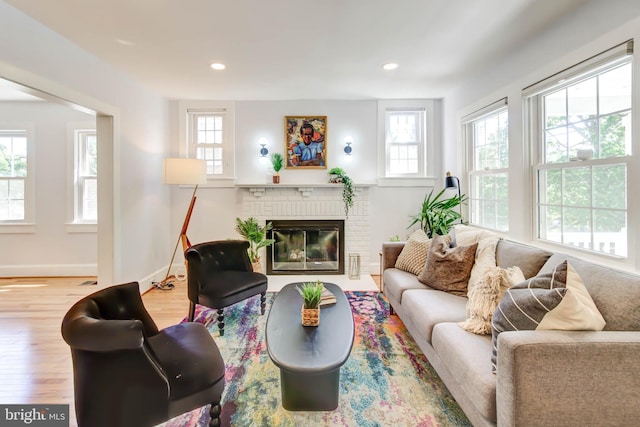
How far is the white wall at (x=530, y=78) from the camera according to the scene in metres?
1.69

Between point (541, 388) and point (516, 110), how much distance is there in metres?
2.40

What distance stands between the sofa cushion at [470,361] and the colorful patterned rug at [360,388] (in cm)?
30

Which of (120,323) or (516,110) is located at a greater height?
(516,110)

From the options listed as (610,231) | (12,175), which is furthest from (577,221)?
(12,175)

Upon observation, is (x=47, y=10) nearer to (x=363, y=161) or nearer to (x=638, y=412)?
(x=363, y=161)

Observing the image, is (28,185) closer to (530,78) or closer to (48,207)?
(48,207)

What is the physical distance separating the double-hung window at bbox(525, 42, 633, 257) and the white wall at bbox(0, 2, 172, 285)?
397 cm

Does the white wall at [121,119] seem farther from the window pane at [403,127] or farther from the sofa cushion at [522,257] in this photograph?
the sofa cushion at [522,257]

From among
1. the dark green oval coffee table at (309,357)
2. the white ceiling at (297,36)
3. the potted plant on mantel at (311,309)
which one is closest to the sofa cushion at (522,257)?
the dark green oval coffee table at (309,357)

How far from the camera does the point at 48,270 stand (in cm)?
416

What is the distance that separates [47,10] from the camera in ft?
6.82

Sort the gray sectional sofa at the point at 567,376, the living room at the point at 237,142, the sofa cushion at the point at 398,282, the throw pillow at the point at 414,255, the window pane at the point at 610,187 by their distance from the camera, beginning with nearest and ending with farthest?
the gray sectional sofa at the point at 567,376 < the window pane at the point at 610,187 < the living room at the point at 237,142 < the sofa cushion at the point at 398,282 < the throw pillow at the point at 414,255

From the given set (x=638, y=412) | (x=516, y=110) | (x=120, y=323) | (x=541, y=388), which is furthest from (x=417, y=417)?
(x=516, y=110)

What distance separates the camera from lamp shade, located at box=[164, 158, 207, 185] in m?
3.56
